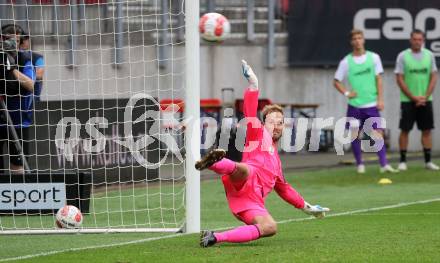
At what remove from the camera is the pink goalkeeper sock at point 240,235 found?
942 centimetres

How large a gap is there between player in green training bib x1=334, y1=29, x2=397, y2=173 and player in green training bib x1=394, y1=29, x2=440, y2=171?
48 cm

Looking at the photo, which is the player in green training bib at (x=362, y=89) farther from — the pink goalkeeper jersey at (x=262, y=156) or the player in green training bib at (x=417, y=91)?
the pink goalkeeper jersey at (x=262, y=156)

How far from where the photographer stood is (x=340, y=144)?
21953mm

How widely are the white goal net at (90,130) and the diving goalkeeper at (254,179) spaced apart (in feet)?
6.79

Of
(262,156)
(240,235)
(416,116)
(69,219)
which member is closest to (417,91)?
(416,116)

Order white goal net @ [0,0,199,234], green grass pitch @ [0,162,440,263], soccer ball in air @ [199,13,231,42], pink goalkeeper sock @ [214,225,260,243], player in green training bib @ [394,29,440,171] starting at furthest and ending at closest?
player in green training bib @ [394,29,440,171] → white goal net @ [0,0,199,234] → soccer ball in air @ [199,13,231,42] → pink goalkeeper sock @ [214,225,260,243] → green grass pitch @ [0,162,440,263]

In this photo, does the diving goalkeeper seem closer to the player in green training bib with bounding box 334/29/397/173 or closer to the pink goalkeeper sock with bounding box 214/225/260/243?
the pink goalkeeper sock with bounding box 214/225/260/243

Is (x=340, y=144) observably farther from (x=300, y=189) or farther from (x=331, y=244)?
(x=331, y=244)

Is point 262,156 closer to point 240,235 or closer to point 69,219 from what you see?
point 240,235

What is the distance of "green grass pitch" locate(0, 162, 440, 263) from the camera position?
8.94m

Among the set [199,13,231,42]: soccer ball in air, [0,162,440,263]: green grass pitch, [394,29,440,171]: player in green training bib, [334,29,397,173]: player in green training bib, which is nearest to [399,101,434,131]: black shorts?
[394,29,440,171]: player in green training bib

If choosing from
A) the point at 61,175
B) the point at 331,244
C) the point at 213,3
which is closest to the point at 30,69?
the point at 61,175

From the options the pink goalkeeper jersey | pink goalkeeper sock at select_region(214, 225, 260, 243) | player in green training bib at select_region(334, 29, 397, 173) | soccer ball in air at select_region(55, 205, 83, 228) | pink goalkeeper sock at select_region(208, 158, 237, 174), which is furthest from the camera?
player in green training bib at select_region(334, 29, 397, 173)

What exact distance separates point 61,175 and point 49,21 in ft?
8.40
